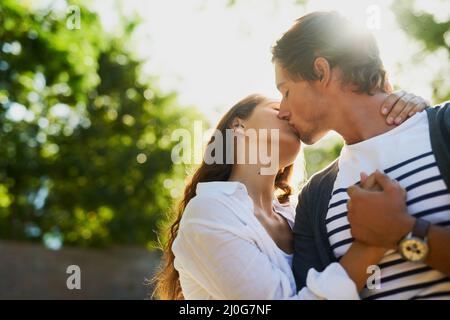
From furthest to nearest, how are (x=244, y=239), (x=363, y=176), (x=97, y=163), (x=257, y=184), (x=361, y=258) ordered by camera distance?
(x=97, y=163) < (x=257, y=184) < (x=244, y=239) < (x=363, y=176) < (x=361, y=258)

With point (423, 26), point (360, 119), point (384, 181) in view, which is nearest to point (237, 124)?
point (360, 119)

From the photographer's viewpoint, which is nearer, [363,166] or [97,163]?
[363,166]

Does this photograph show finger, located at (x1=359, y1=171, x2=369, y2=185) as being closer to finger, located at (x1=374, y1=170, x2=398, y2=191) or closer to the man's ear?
finger, located at (x1=374, y1=170, x2=398, y2=191)

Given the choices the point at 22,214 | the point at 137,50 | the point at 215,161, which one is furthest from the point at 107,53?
the point at 215,161

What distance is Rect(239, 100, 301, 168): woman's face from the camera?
286 centimetres

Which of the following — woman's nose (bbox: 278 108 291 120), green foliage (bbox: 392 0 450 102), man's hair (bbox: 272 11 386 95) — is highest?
green foliage (bbox: 392 0 450 102)

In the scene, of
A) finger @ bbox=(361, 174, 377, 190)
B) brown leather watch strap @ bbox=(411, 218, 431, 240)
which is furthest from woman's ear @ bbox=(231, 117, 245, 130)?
brown leather watch strap @ bbox=(411, 218, 431, 240)

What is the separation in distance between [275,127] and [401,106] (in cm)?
62

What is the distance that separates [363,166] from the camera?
2.48 m

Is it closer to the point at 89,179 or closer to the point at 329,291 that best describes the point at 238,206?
the point at 329,291

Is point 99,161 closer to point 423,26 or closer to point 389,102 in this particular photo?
point 423,26

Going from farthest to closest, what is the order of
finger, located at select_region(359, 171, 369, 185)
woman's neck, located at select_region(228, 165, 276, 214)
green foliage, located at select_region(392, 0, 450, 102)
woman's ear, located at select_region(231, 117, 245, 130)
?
1. green foliage, located at select_region(392, 0, 450, 102)
2. woman's ear, located at select_region(231, 117, 245, 130)
3. woman's neck, located at select_region(228, 165, 276, 214)
4. finger, located at select_region(359, 171, 369, 185)

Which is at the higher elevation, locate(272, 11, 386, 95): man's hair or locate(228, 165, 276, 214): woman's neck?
locate(272, 11, 386, 95): man's hair

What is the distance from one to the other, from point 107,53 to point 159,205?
5269 mm
